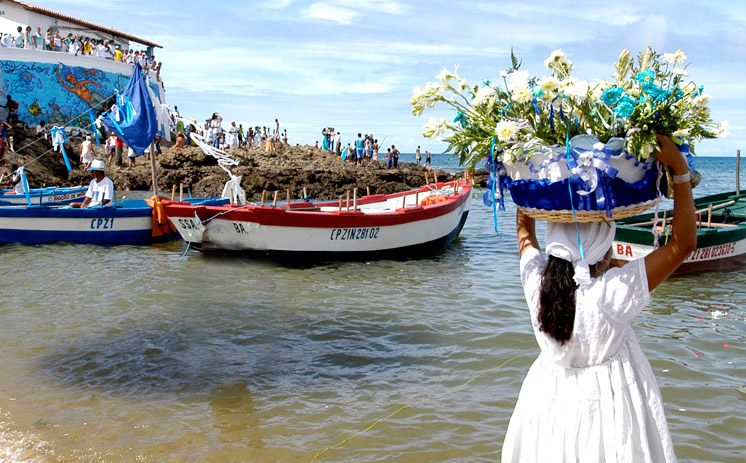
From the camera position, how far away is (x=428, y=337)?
7504 millimetres

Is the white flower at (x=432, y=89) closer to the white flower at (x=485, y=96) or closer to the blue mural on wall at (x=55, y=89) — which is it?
the white flower at (x=485, y=96)

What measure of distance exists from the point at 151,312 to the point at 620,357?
750 cm

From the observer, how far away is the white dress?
2.24m

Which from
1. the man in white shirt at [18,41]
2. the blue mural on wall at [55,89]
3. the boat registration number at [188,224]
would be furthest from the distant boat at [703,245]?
the man in white shirt at [18,41]

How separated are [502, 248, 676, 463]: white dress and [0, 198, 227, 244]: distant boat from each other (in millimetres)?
13250

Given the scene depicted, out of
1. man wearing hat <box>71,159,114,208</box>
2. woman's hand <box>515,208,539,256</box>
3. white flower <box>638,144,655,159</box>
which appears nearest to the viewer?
white flower <box>638,144,655,159</box>

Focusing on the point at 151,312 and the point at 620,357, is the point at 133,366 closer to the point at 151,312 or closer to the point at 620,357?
the point at 151,312

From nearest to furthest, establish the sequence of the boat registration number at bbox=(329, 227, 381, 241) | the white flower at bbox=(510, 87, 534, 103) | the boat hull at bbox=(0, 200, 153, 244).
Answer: the white flower at bbox=(510, 87, 534, 103) < the boat registration number at bbox=(329, 227, 381, 241) < the boat hull at bbox=(0, 200, 153, 244)

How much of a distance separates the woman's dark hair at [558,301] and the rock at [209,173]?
2476cm

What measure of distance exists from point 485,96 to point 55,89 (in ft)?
101

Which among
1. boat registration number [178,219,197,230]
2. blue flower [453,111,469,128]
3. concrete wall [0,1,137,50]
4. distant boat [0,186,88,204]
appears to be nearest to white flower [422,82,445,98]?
blue flower [453,111,469,128]

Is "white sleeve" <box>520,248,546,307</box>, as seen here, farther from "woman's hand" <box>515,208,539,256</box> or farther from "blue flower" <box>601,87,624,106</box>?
"blue flower" <box>601,87,624,106</box>

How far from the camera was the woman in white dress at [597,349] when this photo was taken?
7.34 ft

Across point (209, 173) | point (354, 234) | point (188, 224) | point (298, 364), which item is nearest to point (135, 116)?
point (188, 224)
